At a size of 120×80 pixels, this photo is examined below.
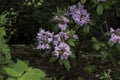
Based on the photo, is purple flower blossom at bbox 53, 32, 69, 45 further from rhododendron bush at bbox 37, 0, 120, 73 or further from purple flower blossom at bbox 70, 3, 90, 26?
purple flower blossom at bbox 70, 3, 90, 26

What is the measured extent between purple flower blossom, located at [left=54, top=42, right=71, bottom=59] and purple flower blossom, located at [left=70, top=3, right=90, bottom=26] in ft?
1.10

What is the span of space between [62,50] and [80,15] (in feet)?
1.42

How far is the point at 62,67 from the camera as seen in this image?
15.9ft

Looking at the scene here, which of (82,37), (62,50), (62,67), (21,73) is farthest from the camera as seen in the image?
(62,67)

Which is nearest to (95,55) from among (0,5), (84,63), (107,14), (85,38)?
(84,63)

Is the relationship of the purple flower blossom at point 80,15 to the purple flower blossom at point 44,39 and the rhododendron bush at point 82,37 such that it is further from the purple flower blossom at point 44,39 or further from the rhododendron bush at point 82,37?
the purple flower blossom at point 44,39

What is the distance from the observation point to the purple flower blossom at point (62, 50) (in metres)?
3.46

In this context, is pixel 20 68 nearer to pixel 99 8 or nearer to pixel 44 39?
pixel 44 39

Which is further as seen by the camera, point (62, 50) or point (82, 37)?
point (82, 37)

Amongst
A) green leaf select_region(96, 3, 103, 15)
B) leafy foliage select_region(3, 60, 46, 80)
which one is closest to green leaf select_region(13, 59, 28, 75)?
leafy foliage select_region(3, 60, 46, 80)

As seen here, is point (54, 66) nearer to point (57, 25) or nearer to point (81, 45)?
point (81, 45)

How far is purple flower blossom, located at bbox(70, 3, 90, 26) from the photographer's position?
12.1 ft

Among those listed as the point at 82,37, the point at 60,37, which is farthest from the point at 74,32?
the point at 82,37

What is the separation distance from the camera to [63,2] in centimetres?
429
